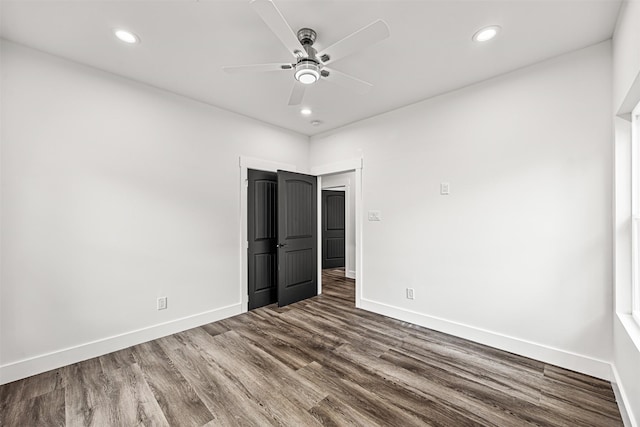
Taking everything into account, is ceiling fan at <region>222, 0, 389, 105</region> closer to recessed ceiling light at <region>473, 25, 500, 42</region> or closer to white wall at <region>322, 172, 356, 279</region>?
recessed ceiling light at <region>473, 25, 500, 42</region>

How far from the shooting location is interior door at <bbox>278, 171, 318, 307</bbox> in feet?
12.6

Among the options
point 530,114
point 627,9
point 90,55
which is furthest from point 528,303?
point 90,55

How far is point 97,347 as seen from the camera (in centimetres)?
247

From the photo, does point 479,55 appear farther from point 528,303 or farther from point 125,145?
point 125,145

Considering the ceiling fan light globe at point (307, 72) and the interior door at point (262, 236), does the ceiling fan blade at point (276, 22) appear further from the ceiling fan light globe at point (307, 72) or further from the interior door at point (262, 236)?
the interior door at point (262, 236)

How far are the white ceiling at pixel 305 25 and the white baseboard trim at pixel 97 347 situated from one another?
Result: 266 centimetres

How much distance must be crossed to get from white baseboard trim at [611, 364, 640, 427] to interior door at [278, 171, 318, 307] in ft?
10.9

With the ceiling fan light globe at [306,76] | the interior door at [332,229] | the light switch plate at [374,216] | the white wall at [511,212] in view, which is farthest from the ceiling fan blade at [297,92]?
the interior door at [332,229]

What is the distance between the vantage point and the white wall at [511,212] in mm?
2154

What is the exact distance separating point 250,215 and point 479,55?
3184 millimetres

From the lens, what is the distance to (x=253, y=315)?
3.50 m

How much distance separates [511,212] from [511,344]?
128 centimetres

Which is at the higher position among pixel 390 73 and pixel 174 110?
pixel 390 73

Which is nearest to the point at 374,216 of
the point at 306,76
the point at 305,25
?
the point at 306,76
